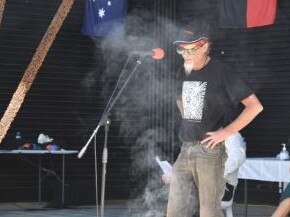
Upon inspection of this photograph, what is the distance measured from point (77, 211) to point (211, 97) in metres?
5.25

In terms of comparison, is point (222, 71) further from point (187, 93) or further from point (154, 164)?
point (154, 164)

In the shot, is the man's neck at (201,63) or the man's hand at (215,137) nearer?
the man's hand at (215,137)

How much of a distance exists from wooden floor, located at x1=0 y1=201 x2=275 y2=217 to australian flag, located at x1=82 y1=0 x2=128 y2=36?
264 centimetres

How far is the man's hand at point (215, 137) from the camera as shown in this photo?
186 inches

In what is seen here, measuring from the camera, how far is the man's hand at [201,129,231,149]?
4.73 metres

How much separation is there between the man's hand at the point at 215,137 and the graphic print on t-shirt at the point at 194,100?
17cm

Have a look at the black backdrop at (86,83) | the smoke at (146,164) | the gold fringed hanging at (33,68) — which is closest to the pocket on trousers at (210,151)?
the black backdrop at (86,83)

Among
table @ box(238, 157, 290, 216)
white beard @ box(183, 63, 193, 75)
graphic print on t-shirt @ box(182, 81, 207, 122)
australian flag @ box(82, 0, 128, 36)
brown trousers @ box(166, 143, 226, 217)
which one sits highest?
australian flag @ box(82, 0, 128, 36)

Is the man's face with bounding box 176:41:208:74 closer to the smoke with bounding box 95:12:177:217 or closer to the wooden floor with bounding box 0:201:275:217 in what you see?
the wooden floor with bounding box 0:201:275:217

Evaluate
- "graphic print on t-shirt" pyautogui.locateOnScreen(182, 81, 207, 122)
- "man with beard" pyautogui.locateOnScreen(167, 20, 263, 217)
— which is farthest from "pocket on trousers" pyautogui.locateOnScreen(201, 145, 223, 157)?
"graphic print on t-shirt" pyautogui.locateOnScreen(182, 81, 207, 122)

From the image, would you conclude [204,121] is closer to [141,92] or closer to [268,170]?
[268,170]

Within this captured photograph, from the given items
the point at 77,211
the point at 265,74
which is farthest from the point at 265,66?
the point at 77,211

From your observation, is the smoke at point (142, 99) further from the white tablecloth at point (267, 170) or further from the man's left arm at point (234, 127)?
the man's left arm at point (234, 127)

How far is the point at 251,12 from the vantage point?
9.84m
